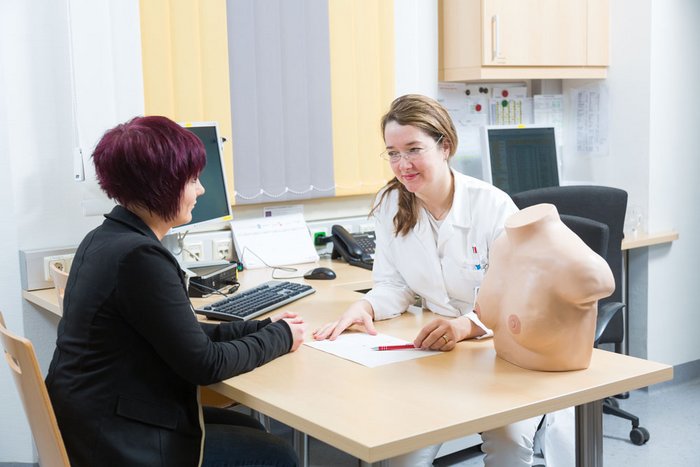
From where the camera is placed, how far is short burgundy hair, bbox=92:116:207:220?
66.0 inches

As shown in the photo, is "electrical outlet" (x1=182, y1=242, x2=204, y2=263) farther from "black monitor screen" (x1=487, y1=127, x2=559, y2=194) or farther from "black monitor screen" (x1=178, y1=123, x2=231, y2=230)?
"black monitor screen" (x1=487, y1=127, x2=559, y2=194)

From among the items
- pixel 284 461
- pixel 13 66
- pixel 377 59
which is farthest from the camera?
pixel 377 59

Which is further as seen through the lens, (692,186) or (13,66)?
(692,186)

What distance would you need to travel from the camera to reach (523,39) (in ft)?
12.1

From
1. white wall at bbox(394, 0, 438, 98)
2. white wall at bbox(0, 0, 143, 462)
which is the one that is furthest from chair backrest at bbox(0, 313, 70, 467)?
white wall at bbox(394, 0, 438, 98)

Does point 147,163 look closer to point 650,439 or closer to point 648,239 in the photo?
point 650,439

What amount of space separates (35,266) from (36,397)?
132 centimetres

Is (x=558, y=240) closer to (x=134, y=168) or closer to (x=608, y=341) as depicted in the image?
(x=134, y=168)

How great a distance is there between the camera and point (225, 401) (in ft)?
7.58

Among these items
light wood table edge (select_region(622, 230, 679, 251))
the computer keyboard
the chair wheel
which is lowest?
the chair wheel

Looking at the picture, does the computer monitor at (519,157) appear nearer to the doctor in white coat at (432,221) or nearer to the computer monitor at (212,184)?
the computer monitor at (212,184)

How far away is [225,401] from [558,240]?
3.63 ft

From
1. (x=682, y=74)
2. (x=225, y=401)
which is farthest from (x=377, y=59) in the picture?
→ (x=225, y=401)

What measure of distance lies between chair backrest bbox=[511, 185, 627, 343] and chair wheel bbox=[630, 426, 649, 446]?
0.44 m
